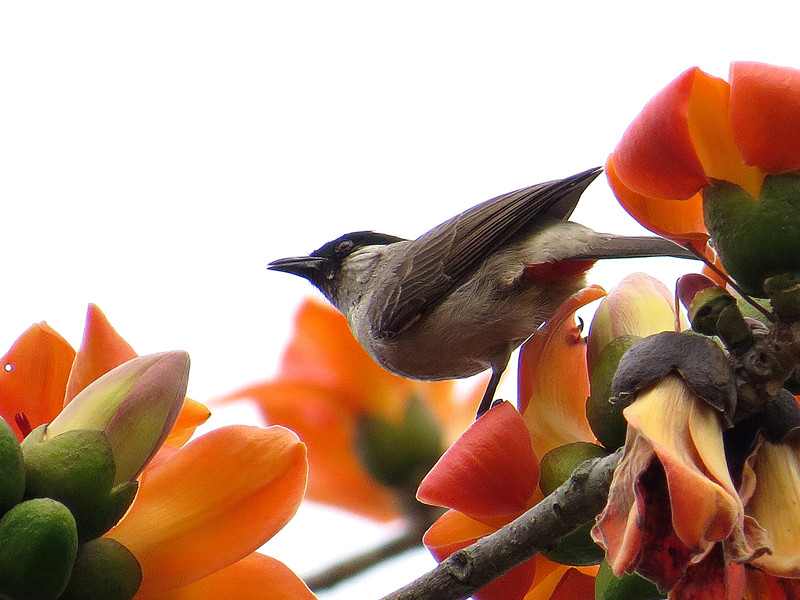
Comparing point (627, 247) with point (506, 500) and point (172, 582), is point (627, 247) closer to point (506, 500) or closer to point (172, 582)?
point (506, 500)

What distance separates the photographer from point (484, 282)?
3664mm

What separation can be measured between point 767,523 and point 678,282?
12.3 inches

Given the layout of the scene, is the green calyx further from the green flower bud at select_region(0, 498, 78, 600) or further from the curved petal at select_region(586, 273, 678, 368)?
the green flower bud at select_region(0, 498, 78, 600)

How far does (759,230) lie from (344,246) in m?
3.49

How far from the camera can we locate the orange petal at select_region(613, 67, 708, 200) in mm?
1063

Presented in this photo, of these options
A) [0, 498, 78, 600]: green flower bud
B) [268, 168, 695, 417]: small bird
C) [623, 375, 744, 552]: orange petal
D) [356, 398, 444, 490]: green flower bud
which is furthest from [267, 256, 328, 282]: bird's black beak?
[623, 375, 744, 552]: orange petal

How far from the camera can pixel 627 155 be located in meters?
1.11

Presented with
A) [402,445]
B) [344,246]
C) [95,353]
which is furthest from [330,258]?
[95,353]

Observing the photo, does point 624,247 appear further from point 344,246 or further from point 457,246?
point 344,246

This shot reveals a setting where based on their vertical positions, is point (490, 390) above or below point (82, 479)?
below

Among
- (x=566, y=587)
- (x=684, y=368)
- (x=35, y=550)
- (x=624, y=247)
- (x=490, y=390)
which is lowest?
(x=490, y=390)

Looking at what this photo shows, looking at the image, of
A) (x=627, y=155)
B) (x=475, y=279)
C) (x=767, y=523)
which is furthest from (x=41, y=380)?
(x=475, y=279)

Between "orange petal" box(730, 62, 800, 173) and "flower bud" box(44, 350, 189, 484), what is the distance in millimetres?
677

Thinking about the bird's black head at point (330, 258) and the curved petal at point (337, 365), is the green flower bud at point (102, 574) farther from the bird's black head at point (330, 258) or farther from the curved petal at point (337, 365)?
the bird's black head at point (330, 258)
